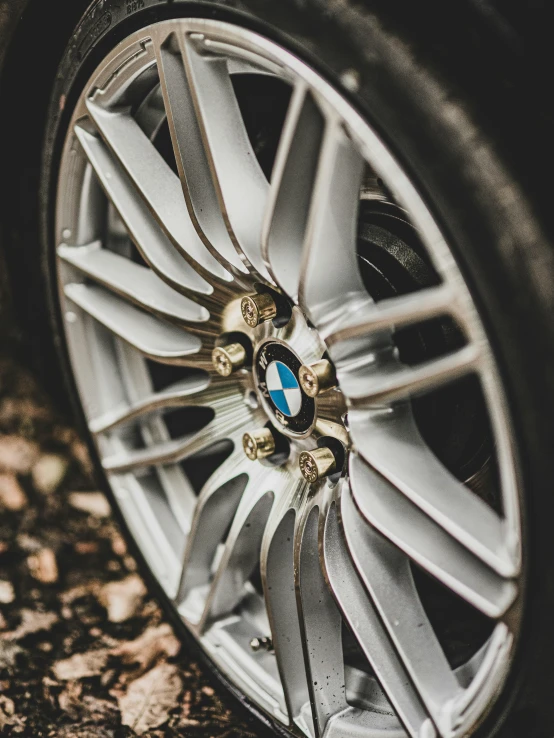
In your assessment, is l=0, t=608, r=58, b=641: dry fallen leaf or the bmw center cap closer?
the bmw center cap

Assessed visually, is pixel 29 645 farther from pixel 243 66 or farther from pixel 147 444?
pixel 243 66

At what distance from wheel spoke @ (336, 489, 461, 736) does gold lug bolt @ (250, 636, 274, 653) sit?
0.26 meters

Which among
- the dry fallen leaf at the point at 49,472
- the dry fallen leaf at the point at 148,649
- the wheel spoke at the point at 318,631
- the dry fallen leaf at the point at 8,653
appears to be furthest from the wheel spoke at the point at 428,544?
the dry fallen leaf at the point at 49,472

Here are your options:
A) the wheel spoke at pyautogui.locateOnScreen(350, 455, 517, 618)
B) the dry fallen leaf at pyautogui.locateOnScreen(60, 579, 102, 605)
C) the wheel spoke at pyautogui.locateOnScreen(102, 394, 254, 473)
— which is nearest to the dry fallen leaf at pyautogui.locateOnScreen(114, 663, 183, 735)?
the dry fallen leaf at pyautogui.locateOnScreen(60, 579, 102, 605)

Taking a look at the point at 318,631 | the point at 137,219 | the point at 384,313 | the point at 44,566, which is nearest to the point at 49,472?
the point at 44,566

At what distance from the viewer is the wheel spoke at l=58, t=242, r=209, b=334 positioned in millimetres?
1000

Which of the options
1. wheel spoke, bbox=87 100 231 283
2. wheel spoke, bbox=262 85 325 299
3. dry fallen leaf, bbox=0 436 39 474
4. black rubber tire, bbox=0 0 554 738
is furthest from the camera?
dry fallen leaf, bbox=0 436 39 474

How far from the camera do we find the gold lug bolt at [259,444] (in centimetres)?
94

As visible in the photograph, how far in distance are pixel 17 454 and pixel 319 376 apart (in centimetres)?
105

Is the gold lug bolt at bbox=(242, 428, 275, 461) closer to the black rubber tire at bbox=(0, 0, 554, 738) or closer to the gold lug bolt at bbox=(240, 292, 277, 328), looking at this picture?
the gold lug bolt at bbox=(240, 292, 277, 328)

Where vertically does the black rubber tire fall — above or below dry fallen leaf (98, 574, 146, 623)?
above

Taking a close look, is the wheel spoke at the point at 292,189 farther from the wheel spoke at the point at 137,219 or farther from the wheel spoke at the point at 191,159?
the wheel spoke at the point at 137,219

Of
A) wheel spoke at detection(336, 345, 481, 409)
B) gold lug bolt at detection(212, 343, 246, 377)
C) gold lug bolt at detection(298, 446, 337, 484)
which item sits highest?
gold lug bolt at detection(212, 343, 246, 377)

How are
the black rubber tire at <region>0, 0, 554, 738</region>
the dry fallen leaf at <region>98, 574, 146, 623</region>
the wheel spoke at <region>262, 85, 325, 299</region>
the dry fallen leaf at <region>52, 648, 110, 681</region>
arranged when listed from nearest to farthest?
the black rubber tire at <region>0, 0, 554, 738</region> < the wheel spoke at <region>262, 85, 325, 299</region> < the dry fallen leaf at <region>52, 648, 110, 681</region> < the dry fallen leaf at <region>98, 574, 146, 623</region>
